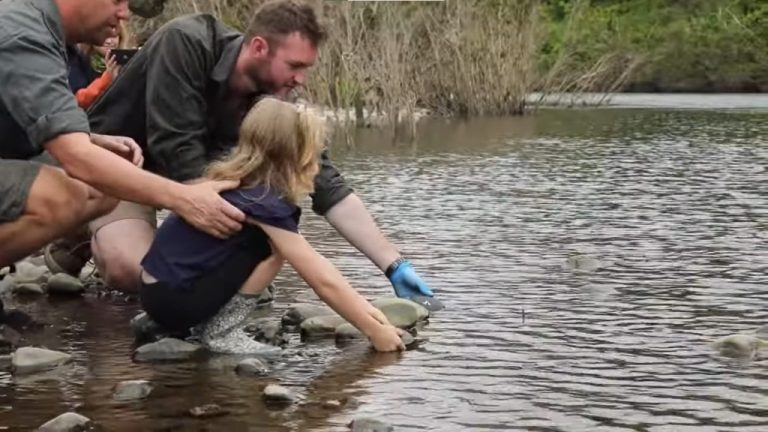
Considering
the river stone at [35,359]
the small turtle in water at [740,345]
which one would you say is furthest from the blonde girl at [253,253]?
the small turtle in water at [740,345]

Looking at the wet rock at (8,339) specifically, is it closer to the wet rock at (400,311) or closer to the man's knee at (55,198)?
the man's knee at (55,198)

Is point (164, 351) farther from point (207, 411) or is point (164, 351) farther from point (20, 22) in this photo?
point (20, 22)

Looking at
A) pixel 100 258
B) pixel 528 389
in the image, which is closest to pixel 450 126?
pixel 100 258

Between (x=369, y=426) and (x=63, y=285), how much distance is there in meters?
2.64

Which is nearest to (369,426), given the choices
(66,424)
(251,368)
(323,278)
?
(66,424)

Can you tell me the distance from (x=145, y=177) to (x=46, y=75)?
41cm

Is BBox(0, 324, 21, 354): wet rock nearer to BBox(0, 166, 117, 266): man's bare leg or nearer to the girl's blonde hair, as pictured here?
BBox(0, 166, 117, 266): man's bare leg

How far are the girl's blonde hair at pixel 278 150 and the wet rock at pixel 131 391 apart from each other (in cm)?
83

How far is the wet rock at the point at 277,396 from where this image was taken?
150 inches

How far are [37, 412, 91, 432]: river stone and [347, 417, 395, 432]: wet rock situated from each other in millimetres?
636

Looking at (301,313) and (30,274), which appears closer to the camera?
A: (301,313)

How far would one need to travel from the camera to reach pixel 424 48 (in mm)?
23281

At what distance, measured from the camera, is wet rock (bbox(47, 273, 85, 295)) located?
581 centimetres

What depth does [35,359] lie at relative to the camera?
4270 mm
